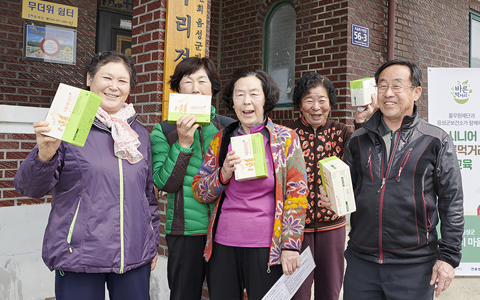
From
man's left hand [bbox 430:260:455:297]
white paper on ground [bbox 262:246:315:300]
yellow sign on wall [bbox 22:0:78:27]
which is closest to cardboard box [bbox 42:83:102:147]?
white paper on ground [bbox 262:246:315:300]

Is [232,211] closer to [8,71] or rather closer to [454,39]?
[8,71]

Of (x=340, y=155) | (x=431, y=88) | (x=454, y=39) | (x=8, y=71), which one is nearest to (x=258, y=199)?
(x=340, y=155)

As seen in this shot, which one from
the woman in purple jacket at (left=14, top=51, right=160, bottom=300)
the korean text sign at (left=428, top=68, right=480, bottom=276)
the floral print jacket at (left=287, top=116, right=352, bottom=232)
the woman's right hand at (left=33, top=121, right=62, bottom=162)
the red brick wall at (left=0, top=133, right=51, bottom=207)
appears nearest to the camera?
the woman's right hand at (left=33, top=121, right=62, bottom=162)

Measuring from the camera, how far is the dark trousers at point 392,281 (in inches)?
79.5

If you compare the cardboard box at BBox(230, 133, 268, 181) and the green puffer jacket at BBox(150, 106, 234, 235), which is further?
the green puffer jacket at BBox(150, 106, 234, 235)

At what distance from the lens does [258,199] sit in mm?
2092

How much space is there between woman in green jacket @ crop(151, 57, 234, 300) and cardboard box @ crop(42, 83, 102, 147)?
2.02 ft

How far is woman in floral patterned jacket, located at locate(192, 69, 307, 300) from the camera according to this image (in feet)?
6.71

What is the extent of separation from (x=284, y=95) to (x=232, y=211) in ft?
12.5

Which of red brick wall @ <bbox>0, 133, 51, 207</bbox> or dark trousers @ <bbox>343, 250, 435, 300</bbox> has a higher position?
red brick wall @ <bbox>0, 133, 51, 207</bbox>

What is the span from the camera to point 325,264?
105 inches

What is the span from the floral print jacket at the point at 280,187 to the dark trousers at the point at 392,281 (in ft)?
1.38

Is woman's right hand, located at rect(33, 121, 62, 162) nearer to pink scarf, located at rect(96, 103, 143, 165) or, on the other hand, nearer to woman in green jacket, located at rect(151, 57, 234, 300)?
pink scarf, located at rect(96, 103, 143, 165)

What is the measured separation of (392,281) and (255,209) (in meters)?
0.80
